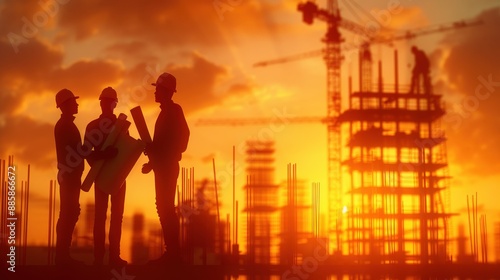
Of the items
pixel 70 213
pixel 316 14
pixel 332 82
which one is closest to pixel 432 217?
pixel 332 82

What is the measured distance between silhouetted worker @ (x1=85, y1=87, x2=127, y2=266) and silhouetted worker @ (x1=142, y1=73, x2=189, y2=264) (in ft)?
2.11

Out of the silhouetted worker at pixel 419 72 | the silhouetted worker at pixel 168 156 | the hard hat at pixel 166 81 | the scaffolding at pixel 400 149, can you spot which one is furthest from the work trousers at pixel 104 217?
the silhouetted worker at pixel 419 72

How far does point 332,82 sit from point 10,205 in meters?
60.5

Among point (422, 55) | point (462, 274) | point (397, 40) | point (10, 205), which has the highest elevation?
point (397, 40)

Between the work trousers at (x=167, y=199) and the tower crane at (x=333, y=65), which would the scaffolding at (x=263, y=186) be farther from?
the work trousers at (x=167, y=199)

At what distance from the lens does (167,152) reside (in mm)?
11859

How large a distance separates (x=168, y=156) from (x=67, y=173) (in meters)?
1.53

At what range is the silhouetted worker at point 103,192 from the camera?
479 inches

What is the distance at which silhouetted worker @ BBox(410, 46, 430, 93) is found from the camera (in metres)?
59.6

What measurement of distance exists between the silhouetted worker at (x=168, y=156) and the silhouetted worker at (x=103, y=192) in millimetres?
643

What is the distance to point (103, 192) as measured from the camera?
12.1 m

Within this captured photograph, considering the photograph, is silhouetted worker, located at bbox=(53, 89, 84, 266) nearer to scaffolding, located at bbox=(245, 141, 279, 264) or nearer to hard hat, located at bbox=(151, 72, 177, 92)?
hard hat, located at bbox=(151, 72, 177, 92)

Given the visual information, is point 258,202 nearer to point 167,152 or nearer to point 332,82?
point 332,82

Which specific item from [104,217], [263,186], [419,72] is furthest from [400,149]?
[104,217]
